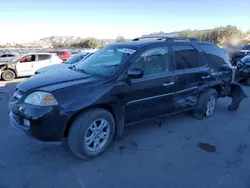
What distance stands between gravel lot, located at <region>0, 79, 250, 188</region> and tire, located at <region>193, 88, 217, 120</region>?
491mm

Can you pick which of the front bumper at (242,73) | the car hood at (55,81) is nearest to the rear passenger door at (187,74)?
the car hood at (55,81)

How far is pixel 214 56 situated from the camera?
507cm

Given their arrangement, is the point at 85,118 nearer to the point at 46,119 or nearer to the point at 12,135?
the point at 46,119

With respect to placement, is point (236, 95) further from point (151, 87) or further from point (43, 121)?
point (43, 121)

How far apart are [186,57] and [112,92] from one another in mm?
1998

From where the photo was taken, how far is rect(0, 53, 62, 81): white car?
1067 centimetres

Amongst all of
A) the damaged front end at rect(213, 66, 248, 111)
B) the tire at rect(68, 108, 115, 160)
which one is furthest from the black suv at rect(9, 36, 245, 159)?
the damaged front end at rect(213, 66, 248, 111)

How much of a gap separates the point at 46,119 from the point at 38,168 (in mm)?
785

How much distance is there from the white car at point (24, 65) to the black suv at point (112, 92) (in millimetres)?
8268

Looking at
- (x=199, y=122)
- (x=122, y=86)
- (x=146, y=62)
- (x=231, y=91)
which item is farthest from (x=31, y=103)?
(x=231, y=91)

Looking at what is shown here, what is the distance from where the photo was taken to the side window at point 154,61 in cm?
370

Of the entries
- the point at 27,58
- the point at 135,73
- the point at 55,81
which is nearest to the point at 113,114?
the point at 135,73

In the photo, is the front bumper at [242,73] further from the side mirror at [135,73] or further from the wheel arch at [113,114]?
the wheel arch at [113,114]

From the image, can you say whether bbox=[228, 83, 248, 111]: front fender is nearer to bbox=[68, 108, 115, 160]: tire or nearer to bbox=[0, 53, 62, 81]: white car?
bbox=[68, 108, 115, 160]: tire
